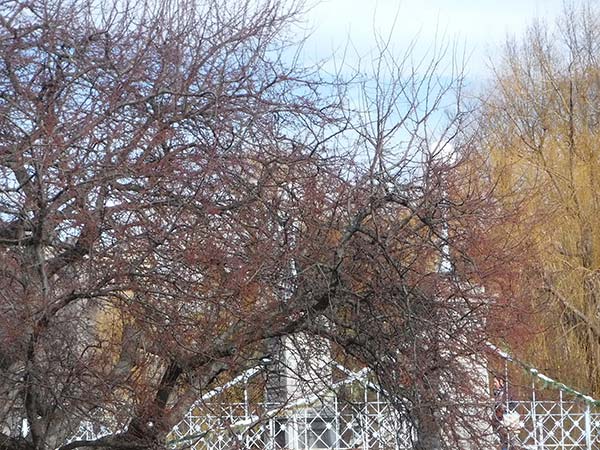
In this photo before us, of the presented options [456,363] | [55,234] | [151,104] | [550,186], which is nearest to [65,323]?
[55,234]

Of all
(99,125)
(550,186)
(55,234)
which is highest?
(550,186)

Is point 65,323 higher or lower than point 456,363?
higher

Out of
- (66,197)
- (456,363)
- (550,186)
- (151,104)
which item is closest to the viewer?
(66,197)

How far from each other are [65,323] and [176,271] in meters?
0.71

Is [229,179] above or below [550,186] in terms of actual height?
below

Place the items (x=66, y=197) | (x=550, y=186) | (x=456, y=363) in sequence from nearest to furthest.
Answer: (x=66, y=197), (x=456, y=363), (x=550, y=186)

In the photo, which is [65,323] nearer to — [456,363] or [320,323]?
[320,323]

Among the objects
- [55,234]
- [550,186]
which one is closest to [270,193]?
[55,234]

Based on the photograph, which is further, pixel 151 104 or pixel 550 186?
pixel 550 186

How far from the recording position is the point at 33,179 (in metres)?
4.82

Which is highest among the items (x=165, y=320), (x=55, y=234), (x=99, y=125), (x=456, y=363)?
(x=99, y=125)

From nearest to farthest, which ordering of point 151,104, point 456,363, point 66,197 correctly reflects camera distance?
point 66,197
point 456,363
point 151,104

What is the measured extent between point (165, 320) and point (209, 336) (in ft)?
0.86

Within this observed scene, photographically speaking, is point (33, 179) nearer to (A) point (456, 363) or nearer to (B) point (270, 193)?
(B) point (270, 193)
